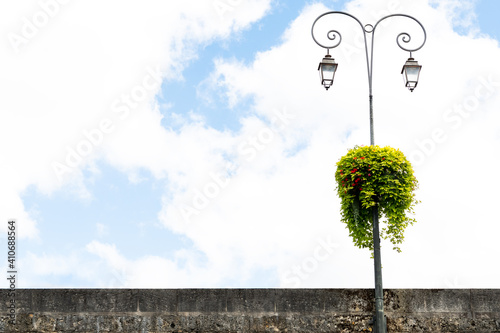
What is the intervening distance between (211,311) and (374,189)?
3.74 meters

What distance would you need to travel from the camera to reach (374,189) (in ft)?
36.4

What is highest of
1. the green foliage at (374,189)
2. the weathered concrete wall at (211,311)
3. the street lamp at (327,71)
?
the street lamp at (327,71)

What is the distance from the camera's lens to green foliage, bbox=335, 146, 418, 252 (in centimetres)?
1105

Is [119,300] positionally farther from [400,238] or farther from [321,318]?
[400,238]

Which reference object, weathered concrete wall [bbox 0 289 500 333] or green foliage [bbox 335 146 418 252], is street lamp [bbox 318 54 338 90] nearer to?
green foliage [bbox 335 146 418 252]

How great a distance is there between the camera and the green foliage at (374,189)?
11.0 m

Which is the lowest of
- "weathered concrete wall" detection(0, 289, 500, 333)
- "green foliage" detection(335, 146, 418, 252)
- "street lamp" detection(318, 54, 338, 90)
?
"weathered concrete wall" detection(0, 289, 500, 333)

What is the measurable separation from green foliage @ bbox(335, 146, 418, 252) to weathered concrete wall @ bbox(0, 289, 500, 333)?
4.09ft

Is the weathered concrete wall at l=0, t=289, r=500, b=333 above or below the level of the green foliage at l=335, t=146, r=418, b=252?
below

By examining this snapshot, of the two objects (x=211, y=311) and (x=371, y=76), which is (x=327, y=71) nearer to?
(x=371, y=76)

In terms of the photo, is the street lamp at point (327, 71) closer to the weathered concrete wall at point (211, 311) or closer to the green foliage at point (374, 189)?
the green foliage at point (374, 189)

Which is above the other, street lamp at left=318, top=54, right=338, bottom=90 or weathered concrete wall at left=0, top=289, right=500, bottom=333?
street lamp at left=318, top=54, right=338, bottom=90

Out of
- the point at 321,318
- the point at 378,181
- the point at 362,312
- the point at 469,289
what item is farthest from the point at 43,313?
the point at 469,289

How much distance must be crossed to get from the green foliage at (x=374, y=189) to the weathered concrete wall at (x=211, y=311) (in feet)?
4.09
